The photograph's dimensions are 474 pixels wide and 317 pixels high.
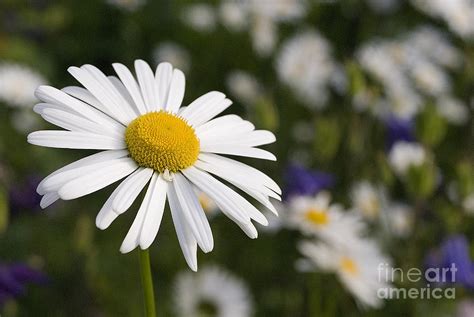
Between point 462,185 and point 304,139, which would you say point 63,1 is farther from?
point 462,185

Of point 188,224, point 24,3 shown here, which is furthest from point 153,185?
point 24,3

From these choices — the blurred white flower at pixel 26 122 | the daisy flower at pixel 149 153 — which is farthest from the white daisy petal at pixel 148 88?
the blurred white flower at pixel 26 122

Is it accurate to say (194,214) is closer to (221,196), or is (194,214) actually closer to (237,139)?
(221,196)

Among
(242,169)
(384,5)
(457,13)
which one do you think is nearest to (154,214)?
(242,169)

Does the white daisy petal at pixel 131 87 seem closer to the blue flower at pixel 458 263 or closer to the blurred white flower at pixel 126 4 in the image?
the blue flower at pixel 458 263

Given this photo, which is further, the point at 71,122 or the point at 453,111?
the point at 453,111

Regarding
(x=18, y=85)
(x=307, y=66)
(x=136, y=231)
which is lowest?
(x=136, y=231)

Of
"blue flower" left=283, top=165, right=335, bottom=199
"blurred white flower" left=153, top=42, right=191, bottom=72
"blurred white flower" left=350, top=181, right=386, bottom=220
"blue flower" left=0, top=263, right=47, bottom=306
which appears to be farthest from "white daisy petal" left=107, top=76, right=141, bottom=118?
"blurred white flower" left=153, top=42, right=191, bottom=72
